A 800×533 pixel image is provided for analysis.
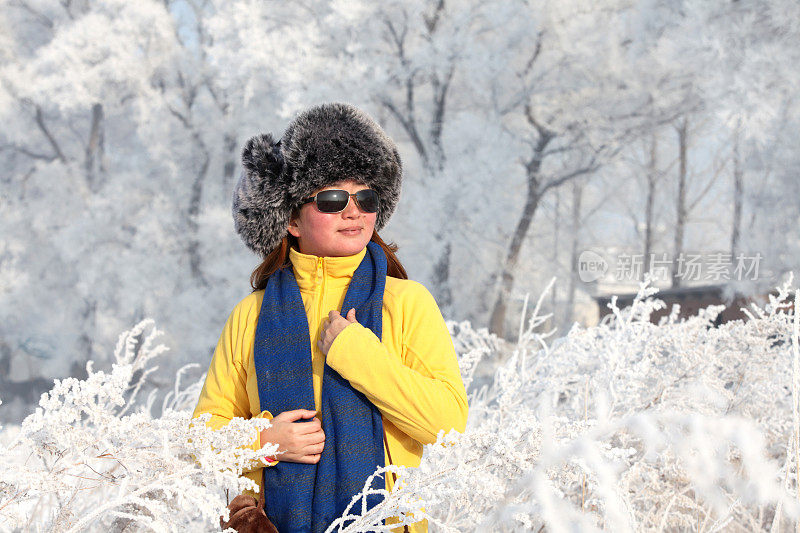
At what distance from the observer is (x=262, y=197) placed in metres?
1.15

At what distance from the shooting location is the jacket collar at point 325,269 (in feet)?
3.74

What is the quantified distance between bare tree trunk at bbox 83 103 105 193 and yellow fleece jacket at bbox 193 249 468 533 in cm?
Answer: 1154

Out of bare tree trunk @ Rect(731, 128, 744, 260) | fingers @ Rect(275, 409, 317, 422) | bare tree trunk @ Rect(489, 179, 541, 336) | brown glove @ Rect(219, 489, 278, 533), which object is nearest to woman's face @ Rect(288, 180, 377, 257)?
fingers @ Rect(275, 409, 317, 422)

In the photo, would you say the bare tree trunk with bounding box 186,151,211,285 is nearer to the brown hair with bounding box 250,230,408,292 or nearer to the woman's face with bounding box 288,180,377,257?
the brown hair with bounding box 250,230,408,292

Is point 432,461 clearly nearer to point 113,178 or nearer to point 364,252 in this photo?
point 364,252

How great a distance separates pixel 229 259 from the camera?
972 centimetres

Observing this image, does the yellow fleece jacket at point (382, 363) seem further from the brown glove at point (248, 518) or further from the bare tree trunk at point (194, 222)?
the bare tree trunk at point (194, 222)

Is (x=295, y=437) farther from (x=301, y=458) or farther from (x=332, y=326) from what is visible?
(x=332, y=326)

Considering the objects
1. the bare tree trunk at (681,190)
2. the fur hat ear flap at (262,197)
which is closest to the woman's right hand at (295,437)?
the fur hat ear flap at (262,197)

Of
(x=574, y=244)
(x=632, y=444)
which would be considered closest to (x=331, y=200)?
(x=632, y=444)

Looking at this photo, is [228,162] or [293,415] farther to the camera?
[228,162]

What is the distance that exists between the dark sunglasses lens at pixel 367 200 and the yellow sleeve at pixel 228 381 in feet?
1.00

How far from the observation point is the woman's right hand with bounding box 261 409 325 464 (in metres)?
1.00

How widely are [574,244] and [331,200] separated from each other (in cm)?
925
